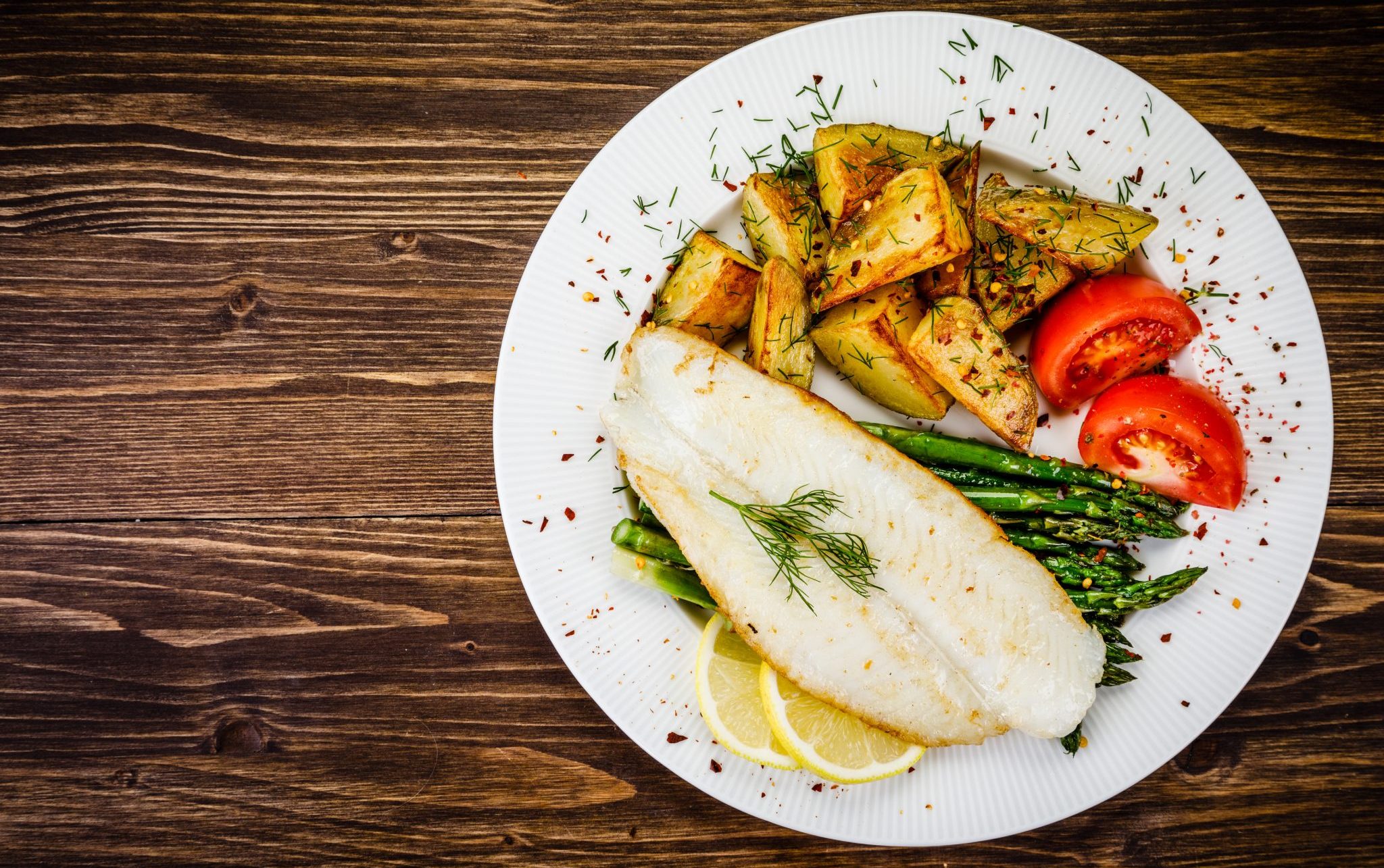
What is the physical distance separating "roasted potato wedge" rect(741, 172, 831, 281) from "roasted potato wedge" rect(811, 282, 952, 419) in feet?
0.53

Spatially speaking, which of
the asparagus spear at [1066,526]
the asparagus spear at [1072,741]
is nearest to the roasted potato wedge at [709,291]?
the asparagus spear at [1066,526]

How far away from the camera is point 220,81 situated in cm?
251

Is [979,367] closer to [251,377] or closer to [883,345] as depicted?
[883,345]

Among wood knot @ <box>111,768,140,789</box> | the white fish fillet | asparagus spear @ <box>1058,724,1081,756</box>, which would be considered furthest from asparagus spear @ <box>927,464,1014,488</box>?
wood knot @ <box>111,768,140,789</box>

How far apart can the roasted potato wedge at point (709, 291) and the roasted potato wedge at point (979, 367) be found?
0.51 m

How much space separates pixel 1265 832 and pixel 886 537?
1733 mm

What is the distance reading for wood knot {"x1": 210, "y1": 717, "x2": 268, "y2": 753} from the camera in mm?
2553

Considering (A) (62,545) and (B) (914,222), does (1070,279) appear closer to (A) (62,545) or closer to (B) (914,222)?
(B) (914,222)

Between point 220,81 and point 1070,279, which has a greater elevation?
point 220,81

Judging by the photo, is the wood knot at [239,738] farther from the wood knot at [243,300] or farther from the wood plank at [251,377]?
the wood knot at [243,300]

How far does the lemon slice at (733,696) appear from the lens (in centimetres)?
216

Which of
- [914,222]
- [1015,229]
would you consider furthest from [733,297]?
[1015,229]

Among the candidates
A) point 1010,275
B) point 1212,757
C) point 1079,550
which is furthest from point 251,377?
point 1212,757

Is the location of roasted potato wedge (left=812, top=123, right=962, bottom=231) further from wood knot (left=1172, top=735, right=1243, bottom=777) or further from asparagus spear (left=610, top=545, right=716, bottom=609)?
wood knot (left=1172, top=735, right=1243, bottom=777)
